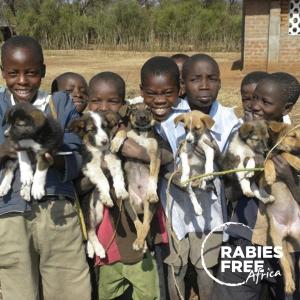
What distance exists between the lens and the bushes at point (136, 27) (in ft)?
120

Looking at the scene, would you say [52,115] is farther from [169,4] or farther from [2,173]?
[169,4]

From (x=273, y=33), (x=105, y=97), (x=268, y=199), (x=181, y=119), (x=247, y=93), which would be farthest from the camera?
(x=273, y=33)

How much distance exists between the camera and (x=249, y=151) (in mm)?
3549

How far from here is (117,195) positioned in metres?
3.61

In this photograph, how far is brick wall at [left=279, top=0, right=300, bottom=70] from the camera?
1784 cm

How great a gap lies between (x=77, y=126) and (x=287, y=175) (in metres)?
1.66

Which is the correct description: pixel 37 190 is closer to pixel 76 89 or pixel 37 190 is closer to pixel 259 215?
pixel 259 215

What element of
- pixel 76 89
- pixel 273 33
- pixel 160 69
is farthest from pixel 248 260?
pixel 273 33

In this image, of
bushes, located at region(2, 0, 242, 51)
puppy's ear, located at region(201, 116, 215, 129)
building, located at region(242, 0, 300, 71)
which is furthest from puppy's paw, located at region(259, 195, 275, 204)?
bushes, located at region(2, 0, 242, 51)

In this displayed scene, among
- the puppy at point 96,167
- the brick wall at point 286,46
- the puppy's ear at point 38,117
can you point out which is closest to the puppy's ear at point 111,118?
the puppy at point 96,167

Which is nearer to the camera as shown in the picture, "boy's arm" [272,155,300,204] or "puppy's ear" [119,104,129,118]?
"boy's arm" [272,155,300,204]

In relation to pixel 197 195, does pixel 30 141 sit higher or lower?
higher

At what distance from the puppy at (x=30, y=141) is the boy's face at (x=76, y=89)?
1916 mm

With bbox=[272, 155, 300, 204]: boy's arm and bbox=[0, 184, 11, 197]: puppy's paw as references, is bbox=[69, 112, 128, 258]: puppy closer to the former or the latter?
bbox=[0, 184, 11, 197]: puppy's paw
